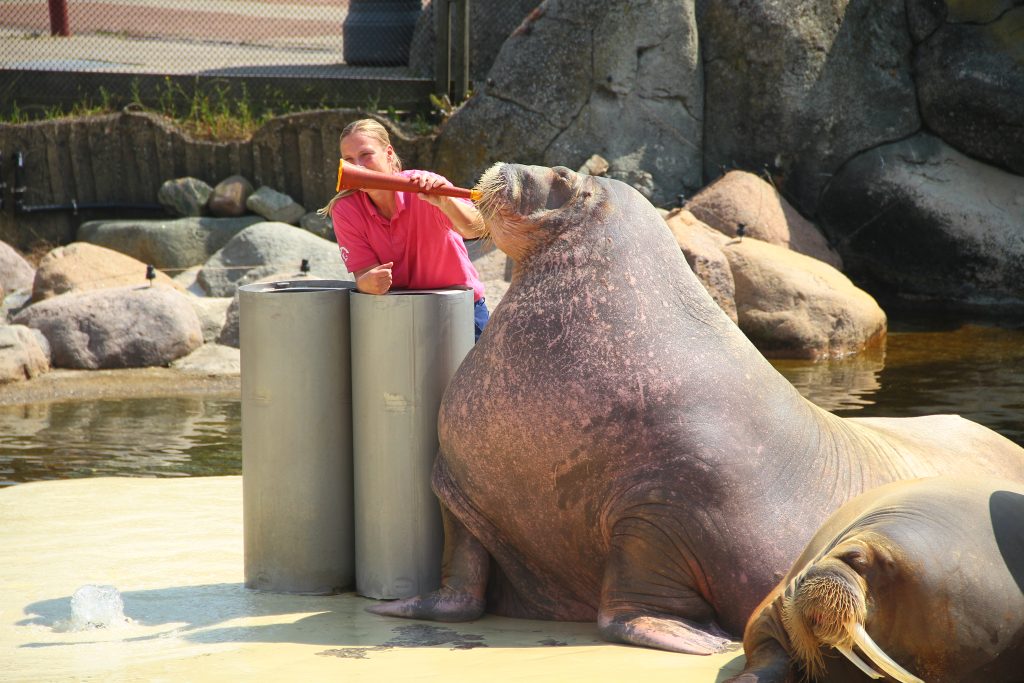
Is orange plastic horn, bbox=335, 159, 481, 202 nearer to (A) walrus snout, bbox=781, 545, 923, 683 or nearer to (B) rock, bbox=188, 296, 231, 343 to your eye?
(A) walrus snout, bbox=781, 545, 923, 683

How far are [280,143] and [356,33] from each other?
2868 millimetres

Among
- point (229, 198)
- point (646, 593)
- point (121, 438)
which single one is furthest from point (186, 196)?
point (646, 593)

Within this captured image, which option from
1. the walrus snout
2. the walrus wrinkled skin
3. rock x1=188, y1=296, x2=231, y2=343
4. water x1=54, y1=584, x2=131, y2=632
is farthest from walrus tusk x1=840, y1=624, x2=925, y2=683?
rock x1=188, y1=296, x2=231, y2=343

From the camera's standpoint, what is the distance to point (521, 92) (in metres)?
12.6

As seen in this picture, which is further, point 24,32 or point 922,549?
point 24,32

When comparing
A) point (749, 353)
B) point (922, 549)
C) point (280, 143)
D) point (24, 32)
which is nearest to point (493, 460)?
point (749, 353)

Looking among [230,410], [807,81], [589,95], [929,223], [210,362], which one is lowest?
[230,410]

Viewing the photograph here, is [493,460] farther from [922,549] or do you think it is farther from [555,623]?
[922,549]

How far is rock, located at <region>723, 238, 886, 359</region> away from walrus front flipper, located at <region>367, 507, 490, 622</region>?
649cm

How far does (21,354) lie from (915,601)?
750cm

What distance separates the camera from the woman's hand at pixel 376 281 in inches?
160

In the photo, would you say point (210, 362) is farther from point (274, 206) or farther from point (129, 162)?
point (129, 162)

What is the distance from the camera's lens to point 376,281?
4.07 metres

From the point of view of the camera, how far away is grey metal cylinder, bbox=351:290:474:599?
4.04 metres
